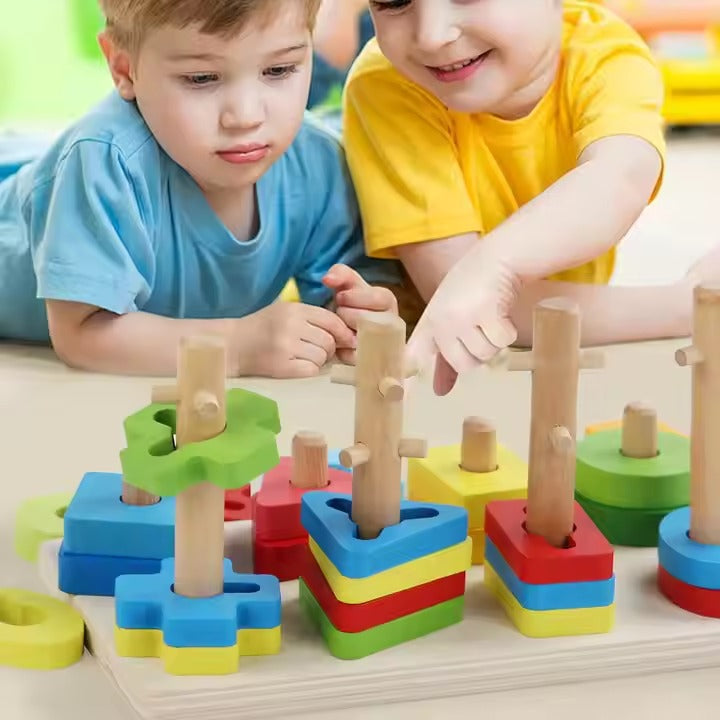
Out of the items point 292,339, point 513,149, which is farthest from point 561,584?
point 513,149

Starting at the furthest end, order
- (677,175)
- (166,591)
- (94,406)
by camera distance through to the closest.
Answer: (677,175)
(94,406)
(166,591)

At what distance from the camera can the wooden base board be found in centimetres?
65

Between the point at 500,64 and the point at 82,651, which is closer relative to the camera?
the point at 82,651

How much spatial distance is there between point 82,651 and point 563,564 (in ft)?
0.79

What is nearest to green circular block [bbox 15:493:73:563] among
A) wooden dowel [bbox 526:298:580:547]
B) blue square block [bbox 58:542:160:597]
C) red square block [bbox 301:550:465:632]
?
blue square block [bbox 58:542:160:597]

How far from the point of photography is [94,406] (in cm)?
108

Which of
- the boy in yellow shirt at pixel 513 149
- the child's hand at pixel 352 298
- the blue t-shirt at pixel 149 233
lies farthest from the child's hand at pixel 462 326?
the blue t-shirt at pixel 149 233

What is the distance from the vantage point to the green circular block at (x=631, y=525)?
32.2 inches

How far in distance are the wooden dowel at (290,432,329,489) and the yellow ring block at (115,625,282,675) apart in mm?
121

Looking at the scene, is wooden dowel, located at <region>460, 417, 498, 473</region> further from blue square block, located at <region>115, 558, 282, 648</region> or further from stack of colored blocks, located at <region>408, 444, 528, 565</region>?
blue square block, located at <region>115, 558, 282, 648</region>

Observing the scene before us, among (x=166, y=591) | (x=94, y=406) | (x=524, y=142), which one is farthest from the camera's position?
(x=524, y=142)

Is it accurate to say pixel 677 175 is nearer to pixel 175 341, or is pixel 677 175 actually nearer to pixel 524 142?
pixel 524 142

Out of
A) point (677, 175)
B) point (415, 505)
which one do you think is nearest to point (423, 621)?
point (415, 505)

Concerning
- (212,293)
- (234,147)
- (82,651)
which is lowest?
(82,651)
